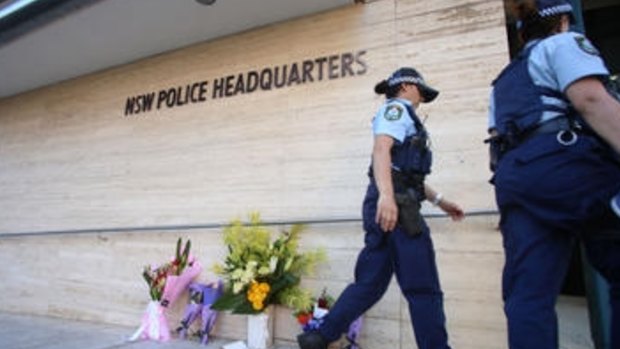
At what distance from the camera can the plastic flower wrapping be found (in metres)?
2.85

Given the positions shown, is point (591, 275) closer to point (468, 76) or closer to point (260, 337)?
point (468, 76)

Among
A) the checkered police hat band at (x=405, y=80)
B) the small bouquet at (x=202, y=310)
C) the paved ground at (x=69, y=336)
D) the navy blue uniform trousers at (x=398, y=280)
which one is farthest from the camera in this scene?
the small bouquet at (x=202, y=310)

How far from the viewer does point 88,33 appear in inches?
151

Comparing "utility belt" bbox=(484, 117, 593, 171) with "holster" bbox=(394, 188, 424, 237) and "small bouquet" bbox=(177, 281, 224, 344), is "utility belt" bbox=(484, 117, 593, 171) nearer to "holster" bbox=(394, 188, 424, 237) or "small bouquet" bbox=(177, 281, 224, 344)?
"holster" bbox=(394, 188, 424, 237)

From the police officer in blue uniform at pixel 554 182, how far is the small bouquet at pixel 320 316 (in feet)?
4.69

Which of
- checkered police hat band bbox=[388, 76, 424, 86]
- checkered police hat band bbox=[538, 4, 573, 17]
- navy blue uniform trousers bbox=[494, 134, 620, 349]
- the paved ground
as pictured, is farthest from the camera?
the paved ground

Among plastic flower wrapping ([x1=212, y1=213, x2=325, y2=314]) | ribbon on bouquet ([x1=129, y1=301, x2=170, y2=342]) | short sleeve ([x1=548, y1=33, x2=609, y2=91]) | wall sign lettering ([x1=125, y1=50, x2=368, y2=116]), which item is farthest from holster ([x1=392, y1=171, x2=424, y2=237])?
ribbon on bouquet ([x1=129, y1=301, x2=170, y2=342])

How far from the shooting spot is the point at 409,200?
210cm

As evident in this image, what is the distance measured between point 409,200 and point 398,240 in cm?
18

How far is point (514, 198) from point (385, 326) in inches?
62.5

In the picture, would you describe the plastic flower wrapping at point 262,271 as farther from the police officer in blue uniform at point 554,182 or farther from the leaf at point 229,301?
the police officer in blue uniform at point 554,182

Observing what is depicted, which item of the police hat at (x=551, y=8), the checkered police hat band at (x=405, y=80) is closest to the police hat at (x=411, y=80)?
the checkered police hat band at (x=405, y=80)

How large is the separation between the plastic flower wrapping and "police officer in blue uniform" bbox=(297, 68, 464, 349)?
25.5 inches

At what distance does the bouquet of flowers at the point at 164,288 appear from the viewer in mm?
3262
